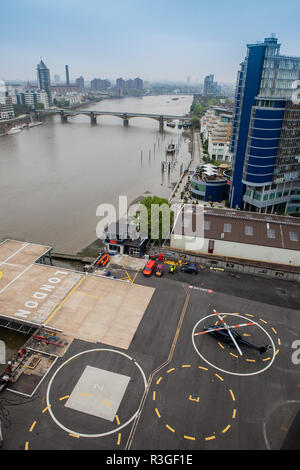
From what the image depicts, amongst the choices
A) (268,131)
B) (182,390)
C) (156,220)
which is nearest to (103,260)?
(156,220)

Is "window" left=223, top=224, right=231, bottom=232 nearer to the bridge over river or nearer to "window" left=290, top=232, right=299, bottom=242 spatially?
"window" left=290, top=232, right=299, bottom=242

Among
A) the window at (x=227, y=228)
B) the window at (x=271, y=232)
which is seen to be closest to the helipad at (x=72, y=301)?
the window at (x=227, y=228)

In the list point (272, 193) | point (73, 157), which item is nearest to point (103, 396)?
point (272, 193)

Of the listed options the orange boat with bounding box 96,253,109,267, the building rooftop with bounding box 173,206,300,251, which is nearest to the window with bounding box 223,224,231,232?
the building rooftop with bounding box 173,206,300,251

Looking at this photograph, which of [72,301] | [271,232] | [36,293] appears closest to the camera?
[72,301]

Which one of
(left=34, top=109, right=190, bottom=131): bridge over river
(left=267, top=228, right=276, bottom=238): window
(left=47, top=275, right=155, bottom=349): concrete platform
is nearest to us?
(left=47, top=275, right=155, bottom=349): concrete platform

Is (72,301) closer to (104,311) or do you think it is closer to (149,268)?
(104,311)

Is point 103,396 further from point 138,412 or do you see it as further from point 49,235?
point 49,235
